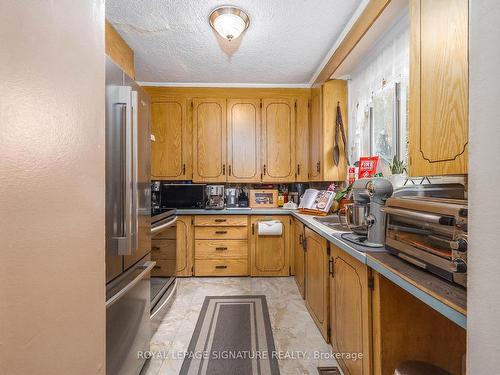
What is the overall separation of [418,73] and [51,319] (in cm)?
154

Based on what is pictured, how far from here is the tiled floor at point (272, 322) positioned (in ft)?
5.13

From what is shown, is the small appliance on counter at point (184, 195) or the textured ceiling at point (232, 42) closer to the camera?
the textured ceiling at point (232, 42)

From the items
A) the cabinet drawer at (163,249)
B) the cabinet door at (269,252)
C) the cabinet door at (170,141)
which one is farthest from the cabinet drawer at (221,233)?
the cabinet door at (170,141)

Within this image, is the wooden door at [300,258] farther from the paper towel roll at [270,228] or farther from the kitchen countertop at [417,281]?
the kitchen countertop at [417,281]

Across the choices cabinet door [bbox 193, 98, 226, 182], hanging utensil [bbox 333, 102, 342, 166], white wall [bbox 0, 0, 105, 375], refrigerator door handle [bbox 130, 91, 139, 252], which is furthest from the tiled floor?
hanging utensil [bbox 333, 102, 342, 166]

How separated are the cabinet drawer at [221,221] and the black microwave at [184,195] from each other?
0.23 metres

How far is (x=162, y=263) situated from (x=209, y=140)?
163 centimetres

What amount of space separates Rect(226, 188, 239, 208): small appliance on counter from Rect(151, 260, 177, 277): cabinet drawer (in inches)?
44.5

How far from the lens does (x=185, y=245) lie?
2930 mm

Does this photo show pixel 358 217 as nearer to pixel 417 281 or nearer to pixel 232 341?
pixel 417 281

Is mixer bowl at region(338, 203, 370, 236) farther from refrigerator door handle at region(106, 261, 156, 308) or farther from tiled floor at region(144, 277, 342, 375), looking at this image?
refrigerator door handle at region(106, 261, 156, 308)

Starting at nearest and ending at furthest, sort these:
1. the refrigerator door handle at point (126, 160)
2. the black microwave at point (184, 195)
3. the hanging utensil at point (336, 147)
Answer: the refrigerator door handle at point (126, 160)
the hanging utensil at point (336, 147)
the black microwave at point (184, 195)

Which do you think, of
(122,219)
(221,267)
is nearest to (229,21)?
(122,219)

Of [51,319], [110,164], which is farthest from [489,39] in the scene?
[110,164]
